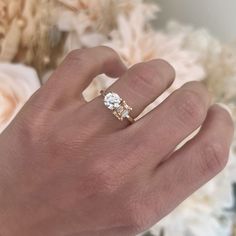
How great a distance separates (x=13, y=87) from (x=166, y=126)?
189mm

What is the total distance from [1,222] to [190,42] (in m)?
0.28

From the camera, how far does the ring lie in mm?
440

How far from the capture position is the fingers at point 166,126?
433 mm

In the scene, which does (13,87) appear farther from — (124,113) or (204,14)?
(204,14)

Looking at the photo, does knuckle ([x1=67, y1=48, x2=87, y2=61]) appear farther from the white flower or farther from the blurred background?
the blurred background

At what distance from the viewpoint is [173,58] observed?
0.58 metres

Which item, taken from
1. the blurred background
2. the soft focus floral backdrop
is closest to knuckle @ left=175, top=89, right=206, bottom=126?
the soft focus floral backdrop

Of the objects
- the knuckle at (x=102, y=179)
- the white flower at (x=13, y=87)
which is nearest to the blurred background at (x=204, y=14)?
the white flower at (x=13, y=87)

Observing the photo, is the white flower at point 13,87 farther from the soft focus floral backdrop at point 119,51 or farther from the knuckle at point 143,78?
the knuckle at point 143,78

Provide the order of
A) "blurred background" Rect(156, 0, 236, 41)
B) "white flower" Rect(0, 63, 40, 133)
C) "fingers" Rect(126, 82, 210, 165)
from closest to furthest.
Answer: "fingers" Rect(126, 82, 210, 165) → "white flower" Rect(0, 63, 40, 133) → "blurred background" Rect(156, 0, 236, 41)

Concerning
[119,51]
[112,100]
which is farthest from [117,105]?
[119,51]

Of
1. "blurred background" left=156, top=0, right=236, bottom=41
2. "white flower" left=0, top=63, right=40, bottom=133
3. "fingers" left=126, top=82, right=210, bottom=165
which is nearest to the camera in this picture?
"fingers" left=126, top=82, right=210, bottom=165

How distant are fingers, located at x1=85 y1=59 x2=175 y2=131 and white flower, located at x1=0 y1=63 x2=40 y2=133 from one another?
121 mm

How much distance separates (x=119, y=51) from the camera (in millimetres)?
568
